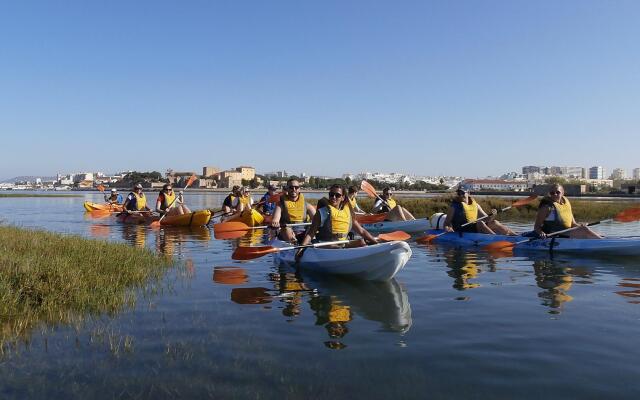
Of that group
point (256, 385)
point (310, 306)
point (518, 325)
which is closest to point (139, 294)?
point (310, 306)

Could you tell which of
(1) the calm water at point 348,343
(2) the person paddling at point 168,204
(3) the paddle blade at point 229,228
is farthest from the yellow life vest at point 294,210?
(2) the person paddling at point 168,204

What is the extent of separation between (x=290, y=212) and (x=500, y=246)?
5.71 metres

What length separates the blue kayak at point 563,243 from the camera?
40.8ft

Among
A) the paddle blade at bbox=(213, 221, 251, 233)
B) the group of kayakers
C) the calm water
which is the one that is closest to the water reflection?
the calm water

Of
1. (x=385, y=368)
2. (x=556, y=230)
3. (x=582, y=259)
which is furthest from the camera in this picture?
(x=556, y=230)

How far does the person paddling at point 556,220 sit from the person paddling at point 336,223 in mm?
5754

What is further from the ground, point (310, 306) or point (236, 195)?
point (236, 195)

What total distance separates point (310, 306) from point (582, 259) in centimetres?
811

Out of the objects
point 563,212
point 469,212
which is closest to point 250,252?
point 469,212

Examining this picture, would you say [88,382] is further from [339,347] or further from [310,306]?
[310,306]

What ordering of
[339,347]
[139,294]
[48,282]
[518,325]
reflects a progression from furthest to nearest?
[139,294], [48,282], [518,325], [339,347]

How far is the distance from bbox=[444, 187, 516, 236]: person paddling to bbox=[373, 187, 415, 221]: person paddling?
442cm

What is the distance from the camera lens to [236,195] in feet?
72.6

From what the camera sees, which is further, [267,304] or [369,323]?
[267,304]
